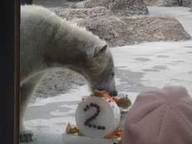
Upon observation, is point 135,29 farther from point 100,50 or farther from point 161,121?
point 161,121

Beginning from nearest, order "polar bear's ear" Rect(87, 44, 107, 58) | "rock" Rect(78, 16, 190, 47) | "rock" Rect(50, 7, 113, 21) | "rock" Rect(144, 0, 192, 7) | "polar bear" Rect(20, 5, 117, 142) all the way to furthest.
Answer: "polar bear" Rect(20, 5, 117, 142) → "polar bear's ear" Rect(87, 44, 107, 58) → "rock" Rect(78, 16, 190, 47) → "rock" Rect(50, 7, 113, 21) → "rock" Rect(144, 0, 192, 7)

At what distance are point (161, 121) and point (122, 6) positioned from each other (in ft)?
23.9

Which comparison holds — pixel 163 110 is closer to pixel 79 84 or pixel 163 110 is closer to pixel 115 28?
pixel 79 84

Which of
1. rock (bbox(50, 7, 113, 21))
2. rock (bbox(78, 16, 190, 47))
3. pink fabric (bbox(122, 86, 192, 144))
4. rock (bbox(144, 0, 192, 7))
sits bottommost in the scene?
rock (bbox(144, 0, 192, 7))

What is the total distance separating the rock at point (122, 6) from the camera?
8.14 m

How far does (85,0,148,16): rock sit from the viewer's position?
814 cm

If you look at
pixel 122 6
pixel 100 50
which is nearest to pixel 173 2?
pixel 122 6

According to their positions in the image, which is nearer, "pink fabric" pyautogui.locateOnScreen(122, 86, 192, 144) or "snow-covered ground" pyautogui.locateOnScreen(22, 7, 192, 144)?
"pink fabric" pyautogui.locateOnScreen(122, 86, 192, 144)

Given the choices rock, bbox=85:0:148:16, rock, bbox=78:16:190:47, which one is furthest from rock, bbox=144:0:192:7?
rock, bbox=78:16:190:47

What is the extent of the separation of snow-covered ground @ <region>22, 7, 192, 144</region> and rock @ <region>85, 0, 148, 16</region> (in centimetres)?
83

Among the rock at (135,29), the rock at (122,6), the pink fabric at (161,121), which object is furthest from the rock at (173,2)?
the pink fabric at (161,121)

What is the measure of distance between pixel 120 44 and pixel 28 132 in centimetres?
347

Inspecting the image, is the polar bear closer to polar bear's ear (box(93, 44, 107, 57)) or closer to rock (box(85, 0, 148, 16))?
polar bear's ear (box(93, 44, 107, 57))
